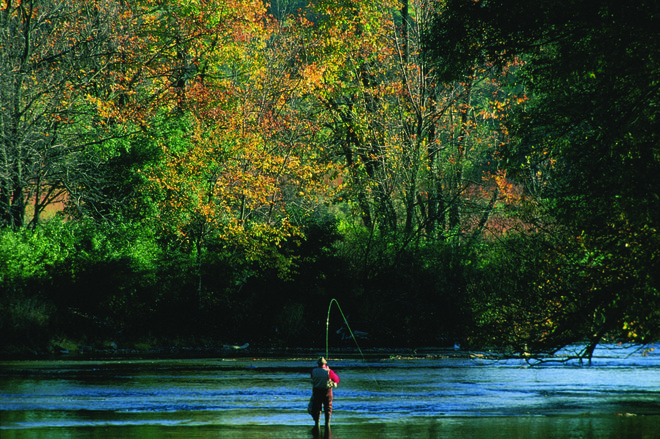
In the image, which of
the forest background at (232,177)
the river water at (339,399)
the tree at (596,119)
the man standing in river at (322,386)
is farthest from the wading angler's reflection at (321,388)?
the forest background at (232,177)

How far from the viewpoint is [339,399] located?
84.2 feet

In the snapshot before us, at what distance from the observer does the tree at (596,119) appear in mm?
14867

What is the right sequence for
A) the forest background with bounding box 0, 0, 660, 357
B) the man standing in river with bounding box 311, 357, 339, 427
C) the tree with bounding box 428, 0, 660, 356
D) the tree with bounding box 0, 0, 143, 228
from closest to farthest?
the tree with bounding box 428, 0, 660, 356 → the man standing in river with bounding box 311, 357, 339, 427 → the tree with bounding box 0, 0, 143, 228 → the forest background with bounding box 0, 0, 660, 357

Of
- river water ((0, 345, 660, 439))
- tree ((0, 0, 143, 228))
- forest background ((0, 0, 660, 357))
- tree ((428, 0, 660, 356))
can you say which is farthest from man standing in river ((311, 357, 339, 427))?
tree ((0, 0, 143, 228))

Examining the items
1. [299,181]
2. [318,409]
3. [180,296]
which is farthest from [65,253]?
[318,409]

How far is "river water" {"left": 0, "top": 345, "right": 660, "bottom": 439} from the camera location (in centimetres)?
1891

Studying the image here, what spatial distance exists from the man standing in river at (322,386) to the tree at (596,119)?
5457 millimetres

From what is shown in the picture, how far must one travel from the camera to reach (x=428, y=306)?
44.2 metres

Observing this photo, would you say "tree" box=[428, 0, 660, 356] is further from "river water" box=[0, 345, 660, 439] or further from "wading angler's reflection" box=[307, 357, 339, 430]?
"wading angler's reflection" box=[307, 357, 339, 430]

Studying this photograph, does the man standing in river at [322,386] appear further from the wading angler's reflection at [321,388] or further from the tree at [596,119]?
the tree at [596,119]

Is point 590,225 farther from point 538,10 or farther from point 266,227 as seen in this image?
point 266,227

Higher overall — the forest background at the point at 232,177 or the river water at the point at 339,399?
the forest background at the point at 232,177

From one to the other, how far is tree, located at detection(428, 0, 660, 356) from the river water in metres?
3.21

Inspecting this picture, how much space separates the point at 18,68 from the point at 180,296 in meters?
13.1
